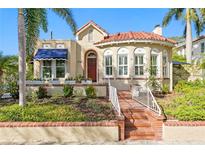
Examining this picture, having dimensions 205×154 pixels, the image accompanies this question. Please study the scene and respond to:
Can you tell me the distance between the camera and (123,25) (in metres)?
22.6

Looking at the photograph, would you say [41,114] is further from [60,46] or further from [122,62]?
[60,46]

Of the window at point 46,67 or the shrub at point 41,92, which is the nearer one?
the shrub at point 41,92

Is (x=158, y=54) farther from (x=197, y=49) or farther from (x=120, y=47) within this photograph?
(x=197, y=49)

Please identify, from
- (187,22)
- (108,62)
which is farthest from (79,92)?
(187,22)

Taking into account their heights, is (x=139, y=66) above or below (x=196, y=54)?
below

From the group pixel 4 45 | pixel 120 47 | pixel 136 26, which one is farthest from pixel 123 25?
pixel 4 45

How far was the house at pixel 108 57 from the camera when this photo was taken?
18.3 meters

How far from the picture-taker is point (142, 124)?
10383mm

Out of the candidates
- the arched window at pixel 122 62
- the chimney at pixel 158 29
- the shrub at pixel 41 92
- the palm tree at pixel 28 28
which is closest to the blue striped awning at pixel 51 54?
the arched window at pixel 122 62

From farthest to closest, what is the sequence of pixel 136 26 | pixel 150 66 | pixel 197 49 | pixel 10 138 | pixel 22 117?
pixel 197 49 < pixel 136 26 < pixel 150 66 < pixel 22 117 < pixel 10 138

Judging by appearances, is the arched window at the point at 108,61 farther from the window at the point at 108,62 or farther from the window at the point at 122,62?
the window at the point at 122,62

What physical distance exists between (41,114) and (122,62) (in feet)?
31.1

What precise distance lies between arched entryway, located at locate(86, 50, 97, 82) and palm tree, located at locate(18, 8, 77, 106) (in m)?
7.80
